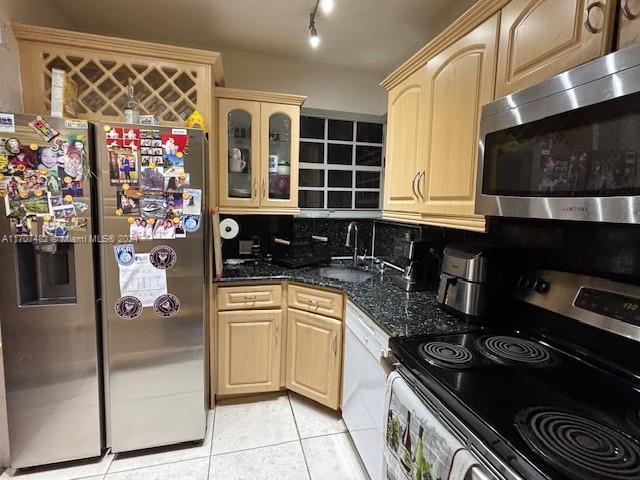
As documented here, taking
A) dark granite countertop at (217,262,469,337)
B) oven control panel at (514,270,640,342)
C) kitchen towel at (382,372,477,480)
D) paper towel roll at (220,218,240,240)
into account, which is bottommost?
kitchen towel at (382,372,477,480)

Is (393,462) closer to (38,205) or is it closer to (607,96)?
(607,96)

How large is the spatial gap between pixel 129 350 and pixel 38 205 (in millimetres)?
789

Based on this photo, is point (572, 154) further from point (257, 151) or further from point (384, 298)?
point (257, 151)

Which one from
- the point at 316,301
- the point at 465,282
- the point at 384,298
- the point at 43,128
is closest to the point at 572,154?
the point at 465,282

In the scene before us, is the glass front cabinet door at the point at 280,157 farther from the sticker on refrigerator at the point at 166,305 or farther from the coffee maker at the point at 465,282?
the coffee maker at the point at 465,282

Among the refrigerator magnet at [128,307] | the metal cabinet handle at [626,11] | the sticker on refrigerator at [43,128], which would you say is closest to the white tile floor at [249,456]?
the refrigerator magnet at [128,307]

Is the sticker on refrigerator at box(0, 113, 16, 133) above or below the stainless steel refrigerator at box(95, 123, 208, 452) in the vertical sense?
above

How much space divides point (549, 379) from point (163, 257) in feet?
5.35

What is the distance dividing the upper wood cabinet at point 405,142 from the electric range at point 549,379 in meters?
0.70

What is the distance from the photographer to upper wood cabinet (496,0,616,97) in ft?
2.70

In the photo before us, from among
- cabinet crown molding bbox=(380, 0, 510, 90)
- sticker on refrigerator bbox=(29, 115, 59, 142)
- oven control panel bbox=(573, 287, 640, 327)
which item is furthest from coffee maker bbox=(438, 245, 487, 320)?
sticker on refrigerator bbox=(29, 115, 59, 142)

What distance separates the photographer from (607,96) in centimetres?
75

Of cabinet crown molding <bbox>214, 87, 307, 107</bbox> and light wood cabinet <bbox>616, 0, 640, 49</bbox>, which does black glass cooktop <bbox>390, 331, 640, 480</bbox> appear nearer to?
light wood cabinet <bbox>616, 0, 640, 49</bbox>

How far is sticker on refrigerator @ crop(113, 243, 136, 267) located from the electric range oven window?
5.16ft
